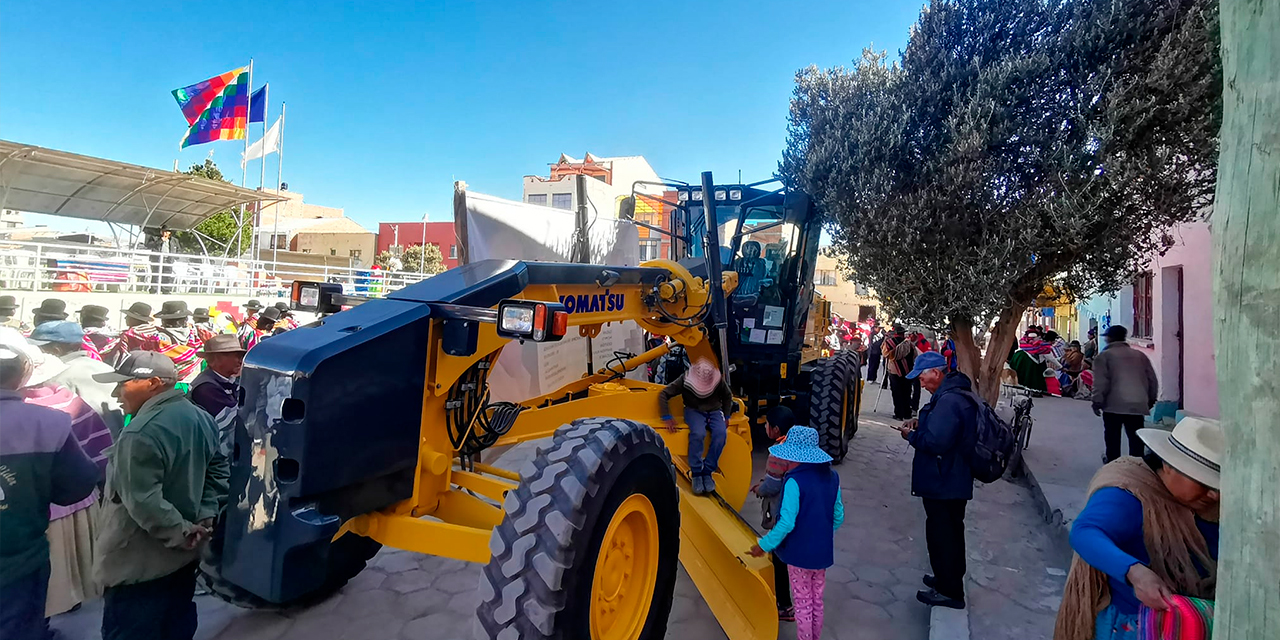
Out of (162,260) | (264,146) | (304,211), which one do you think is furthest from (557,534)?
(304,211)

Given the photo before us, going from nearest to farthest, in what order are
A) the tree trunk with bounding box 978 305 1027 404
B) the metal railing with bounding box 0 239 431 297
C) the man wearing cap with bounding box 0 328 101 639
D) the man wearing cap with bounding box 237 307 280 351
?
the man wearing cap with bounding box 0 328 101 639, the tree trunk with bounding box 978 305 1027 404, the man wearing cap with bounding box 237 307 280 351, the metal railing with bounding box 0 239 431 297

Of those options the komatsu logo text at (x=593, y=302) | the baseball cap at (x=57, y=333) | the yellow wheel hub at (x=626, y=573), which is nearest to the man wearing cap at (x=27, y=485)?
the baseball cap at (x=57, y=333)

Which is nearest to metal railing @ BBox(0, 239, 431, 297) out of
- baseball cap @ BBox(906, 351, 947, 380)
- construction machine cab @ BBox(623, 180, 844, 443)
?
construction machine cab @ BBox(623, 180, 844, 443)

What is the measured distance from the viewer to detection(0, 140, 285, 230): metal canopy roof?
1035 centimetres

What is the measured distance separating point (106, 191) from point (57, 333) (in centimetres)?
1028

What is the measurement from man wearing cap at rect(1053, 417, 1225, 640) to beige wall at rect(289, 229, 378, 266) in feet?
170

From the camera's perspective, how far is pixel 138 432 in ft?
8.68

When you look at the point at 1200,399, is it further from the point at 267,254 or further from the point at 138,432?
the point at 267,254

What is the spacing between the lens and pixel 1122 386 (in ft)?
20.9

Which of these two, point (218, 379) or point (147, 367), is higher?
point (147, 367)

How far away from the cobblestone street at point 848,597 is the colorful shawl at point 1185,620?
191 centimetres

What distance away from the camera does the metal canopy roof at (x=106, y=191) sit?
1035 cm

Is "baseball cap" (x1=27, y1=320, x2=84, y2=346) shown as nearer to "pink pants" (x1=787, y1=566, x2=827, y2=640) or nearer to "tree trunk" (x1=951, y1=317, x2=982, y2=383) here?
"pink pants" (x1=787, y1=566, x2=827, y2=640)

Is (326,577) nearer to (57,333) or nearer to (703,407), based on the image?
(703,407)
